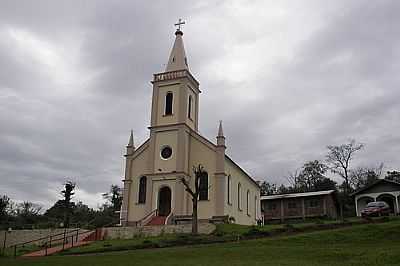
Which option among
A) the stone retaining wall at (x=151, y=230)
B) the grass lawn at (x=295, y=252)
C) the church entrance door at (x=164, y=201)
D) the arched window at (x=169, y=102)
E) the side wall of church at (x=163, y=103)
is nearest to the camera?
the grass lawn at (x=295, y=252)

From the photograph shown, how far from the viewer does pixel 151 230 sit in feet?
111

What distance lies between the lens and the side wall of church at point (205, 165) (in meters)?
40.6

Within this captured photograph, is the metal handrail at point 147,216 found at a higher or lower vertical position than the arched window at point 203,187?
lower

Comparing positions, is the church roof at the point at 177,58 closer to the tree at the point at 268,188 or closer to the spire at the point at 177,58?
the spire at the point at 177,58

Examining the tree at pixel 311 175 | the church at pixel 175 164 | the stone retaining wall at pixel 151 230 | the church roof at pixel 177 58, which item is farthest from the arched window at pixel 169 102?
the tree at pixel 311 175

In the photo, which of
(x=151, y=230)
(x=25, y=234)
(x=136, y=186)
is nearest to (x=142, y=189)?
(x=136, y=186)

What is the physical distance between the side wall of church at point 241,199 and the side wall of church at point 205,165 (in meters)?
1.51

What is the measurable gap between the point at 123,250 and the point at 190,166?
1774 cm

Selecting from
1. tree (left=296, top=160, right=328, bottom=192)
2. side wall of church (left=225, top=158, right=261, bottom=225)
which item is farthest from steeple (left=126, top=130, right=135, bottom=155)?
tree (left=296, top=160, right=328, bottom=192)

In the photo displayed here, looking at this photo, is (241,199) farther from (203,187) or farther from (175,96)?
(175,96)

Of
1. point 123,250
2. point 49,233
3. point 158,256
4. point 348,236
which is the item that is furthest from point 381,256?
point 49,233

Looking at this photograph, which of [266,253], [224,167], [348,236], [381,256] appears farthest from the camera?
[224,167]

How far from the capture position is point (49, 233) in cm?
3797

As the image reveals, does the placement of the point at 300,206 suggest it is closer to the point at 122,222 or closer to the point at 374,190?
the point at 374,190
